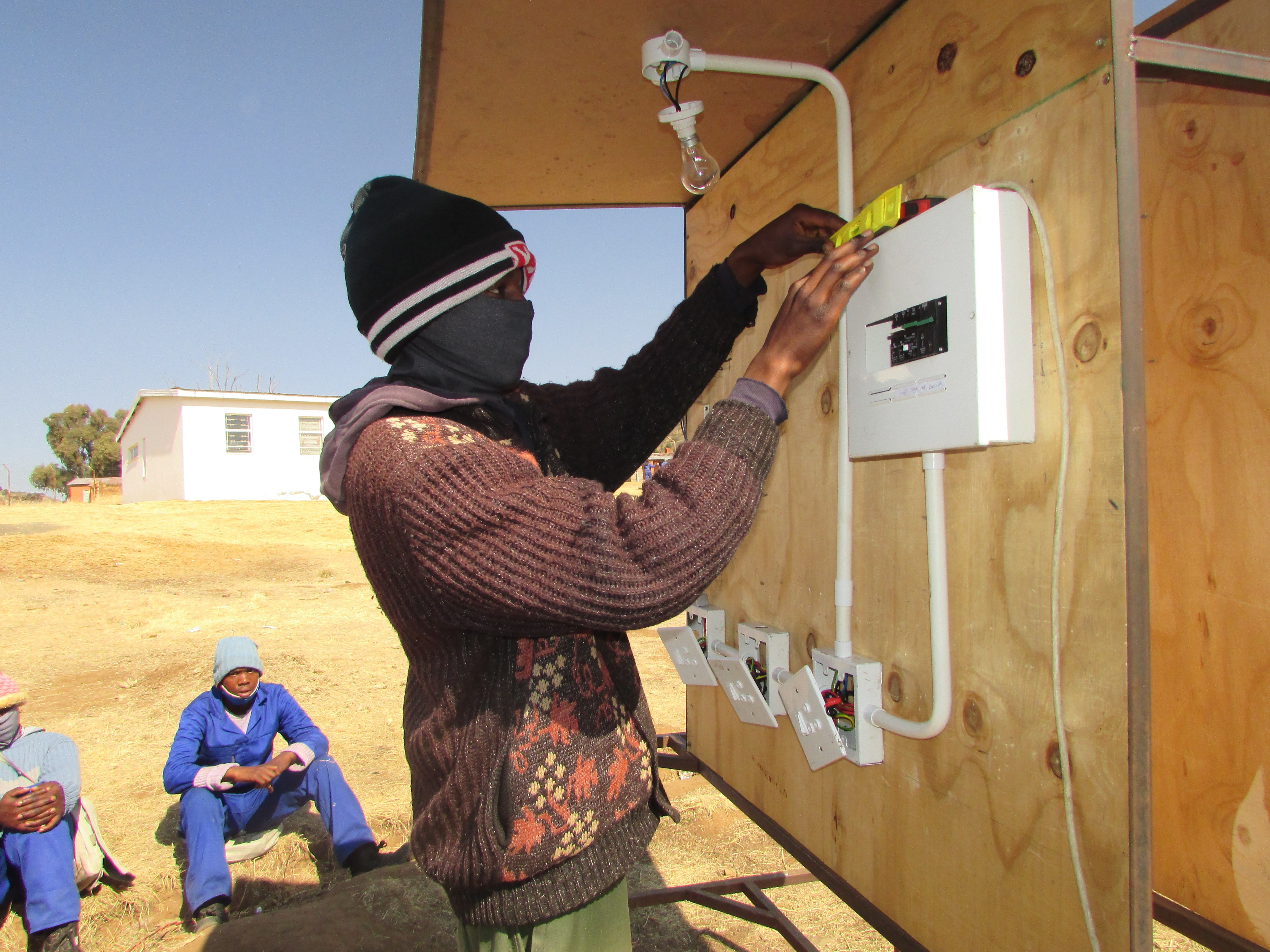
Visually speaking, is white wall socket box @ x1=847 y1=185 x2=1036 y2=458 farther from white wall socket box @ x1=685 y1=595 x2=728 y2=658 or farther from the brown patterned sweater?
white wall socket box @ x1=685 y1=595 x2=728 y2=658

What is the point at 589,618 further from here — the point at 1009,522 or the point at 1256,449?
the point at 1256,449

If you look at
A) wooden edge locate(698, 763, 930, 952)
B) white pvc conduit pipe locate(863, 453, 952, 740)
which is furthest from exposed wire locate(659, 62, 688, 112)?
wooden edge locate(698, 763, 930, 952)

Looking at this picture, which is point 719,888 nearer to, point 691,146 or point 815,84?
point 691,146

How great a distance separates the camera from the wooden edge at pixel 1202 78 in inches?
45.5

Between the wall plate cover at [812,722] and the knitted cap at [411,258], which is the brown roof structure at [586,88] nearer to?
the knitted cap at [411,258]

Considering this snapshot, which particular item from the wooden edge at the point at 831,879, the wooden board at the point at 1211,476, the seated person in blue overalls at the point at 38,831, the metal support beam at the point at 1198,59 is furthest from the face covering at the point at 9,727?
the metal support beam at the point at 1198,59

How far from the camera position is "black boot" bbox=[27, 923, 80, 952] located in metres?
2.99

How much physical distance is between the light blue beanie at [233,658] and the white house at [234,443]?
17.6 metres

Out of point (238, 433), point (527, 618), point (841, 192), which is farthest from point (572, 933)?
point (238, 433)

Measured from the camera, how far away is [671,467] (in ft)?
3.71

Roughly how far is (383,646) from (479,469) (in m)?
7.29

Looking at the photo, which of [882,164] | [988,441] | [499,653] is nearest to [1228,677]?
[988,441]

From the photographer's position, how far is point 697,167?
1928mm

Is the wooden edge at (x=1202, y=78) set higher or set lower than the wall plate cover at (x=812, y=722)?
higher
